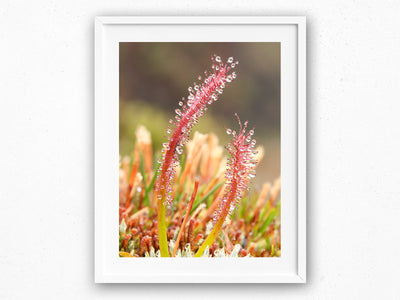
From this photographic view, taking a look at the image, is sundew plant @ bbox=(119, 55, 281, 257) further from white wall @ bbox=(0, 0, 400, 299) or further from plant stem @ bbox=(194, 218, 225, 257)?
white wall @ bbox=(0, 0, 400, 299)

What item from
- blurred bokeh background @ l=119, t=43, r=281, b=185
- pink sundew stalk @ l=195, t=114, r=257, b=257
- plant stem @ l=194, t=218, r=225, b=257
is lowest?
plant stem @ l=194, t=218, r=225, b=257

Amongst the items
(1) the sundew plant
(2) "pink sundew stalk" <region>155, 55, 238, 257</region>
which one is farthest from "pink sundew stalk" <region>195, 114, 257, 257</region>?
(2) "pink sundew stalk" <region>155, 55, 238, 257</region>
